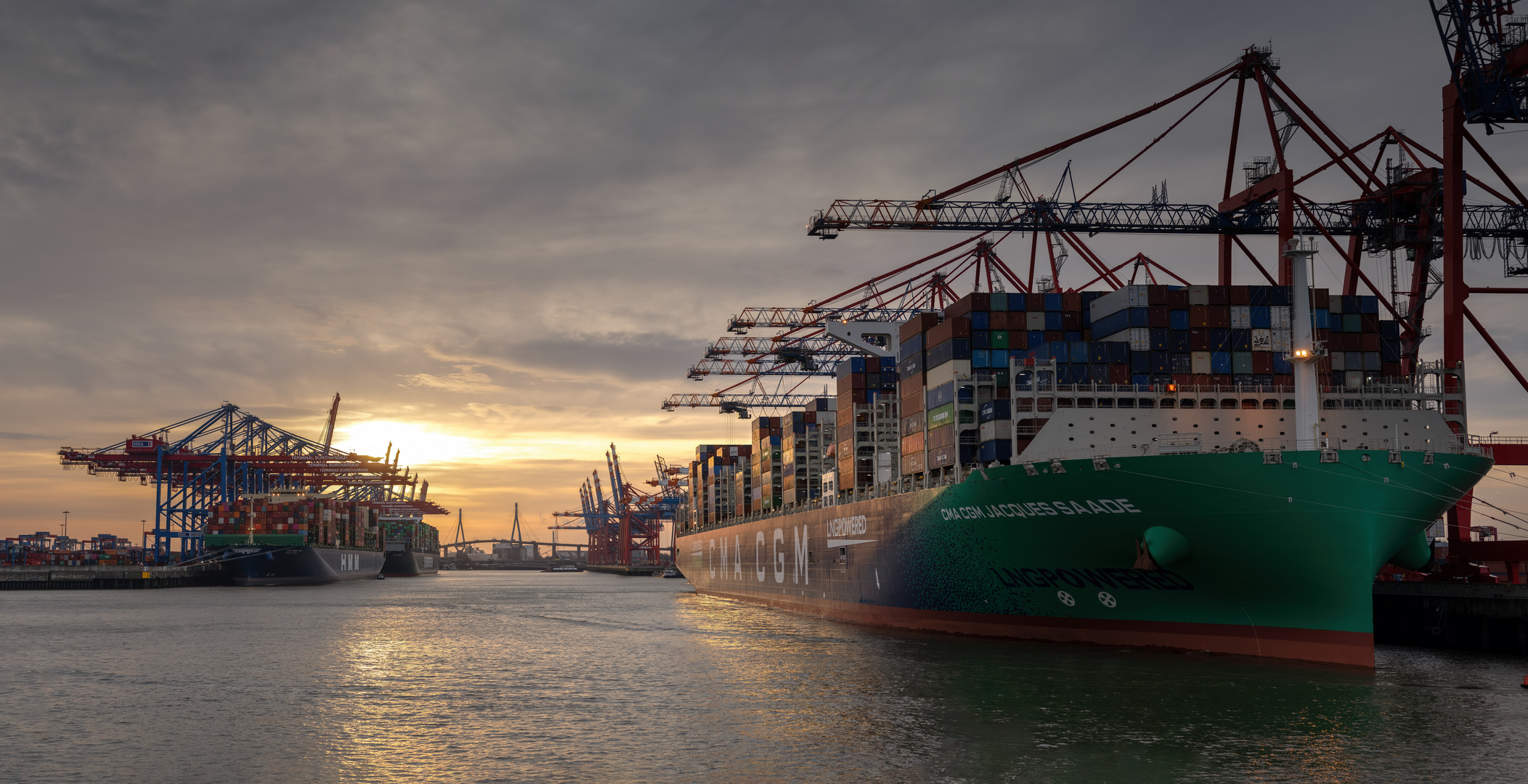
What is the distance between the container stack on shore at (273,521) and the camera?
121 metres

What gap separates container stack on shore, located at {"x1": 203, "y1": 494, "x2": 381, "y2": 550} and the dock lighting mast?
11007 centimetres

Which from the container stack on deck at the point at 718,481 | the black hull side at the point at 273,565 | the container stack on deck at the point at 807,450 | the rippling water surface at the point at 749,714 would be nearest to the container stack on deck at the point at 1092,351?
the rippling water surface at the point at 749,714

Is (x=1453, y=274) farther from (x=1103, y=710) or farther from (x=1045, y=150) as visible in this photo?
(x=1103, y=710)

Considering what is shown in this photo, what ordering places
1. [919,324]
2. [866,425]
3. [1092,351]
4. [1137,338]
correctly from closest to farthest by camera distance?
[1137,338], [1092,351], [919,324], [866,425]

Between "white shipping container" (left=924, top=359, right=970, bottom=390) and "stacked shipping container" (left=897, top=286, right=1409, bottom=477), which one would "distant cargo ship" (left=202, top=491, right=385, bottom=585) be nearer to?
"white shipping container" (left=924, top=359, right=970, bottom=390)

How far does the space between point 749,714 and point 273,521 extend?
369 ft

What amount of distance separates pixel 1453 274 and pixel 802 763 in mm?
36189

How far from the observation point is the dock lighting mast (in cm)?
3275

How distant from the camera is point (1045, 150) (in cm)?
5197

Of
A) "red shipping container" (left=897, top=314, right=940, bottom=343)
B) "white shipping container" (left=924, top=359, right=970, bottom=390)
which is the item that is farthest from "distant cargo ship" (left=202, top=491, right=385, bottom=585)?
"white shipping container" (left=924, top=359, right=970, bottom=390)

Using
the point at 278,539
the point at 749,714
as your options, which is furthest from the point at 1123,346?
the point at 278,539

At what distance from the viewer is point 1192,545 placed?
31188 mm

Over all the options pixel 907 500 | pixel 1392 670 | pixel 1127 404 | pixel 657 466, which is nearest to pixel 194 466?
pixel 657 466

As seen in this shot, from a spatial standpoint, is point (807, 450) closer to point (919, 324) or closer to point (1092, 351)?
point (919, 324)
